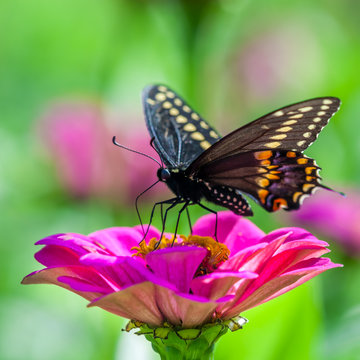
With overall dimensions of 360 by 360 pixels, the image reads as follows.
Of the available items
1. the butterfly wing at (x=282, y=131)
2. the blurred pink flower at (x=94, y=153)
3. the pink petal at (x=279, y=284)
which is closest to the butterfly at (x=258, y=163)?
the butterfly wing at (x=282, y=131)

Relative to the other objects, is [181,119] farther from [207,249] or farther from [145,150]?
[145,150]

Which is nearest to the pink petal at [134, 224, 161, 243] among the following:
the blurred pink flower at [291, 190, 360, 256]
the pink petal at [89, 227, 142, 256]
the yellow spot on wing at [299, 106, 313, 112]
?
the pink petal at [89, 227, 142, 256]

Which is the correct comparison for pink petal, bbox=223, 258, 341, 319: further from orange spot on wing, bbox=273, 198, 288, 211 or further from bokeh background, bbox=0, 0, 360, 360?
bokeh background, bbox=0, 0, 360, 360

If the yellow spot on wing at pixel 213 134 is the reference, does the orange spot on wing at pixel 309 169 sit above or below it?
Result: below

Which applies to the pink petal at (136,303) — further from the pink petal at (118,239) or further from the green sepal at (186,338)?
the pink petal at (118,239)

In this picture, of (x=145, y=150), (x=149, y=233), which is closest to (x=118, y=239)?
(x=149, y=233)
